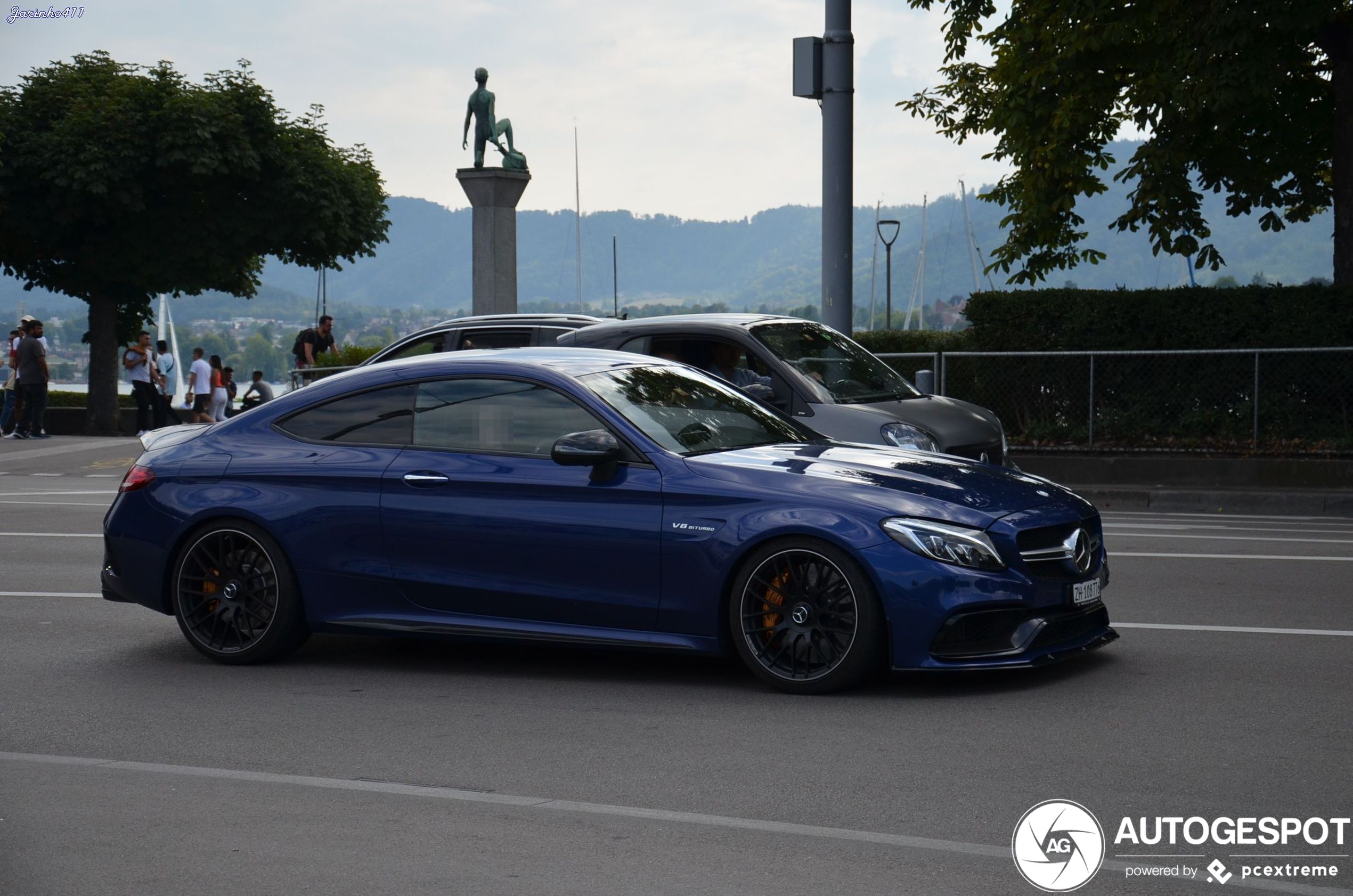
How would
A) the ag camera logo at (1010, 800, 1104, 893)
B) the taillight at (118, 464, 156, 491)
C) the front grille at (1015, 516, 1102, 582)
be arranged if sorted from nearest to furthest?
the ag camera logo at (1010, 800, 1104, 893) → the front grille at (1015, 516, 1102, 582) → the taillight at (118, 464, 156, 491)

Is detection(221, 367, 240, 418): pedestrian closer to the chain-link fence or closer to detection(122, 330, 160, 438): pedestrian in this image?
detection(122, 330, 160, 438): pedestrian

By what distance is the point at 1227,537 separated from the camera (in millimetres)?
13008

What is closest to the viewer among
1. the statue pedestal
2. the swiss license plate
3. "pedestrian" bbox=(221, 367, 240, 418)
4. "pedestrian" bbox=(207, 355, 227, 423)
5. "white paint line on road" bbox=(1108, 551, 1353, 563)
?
the swiss license plate

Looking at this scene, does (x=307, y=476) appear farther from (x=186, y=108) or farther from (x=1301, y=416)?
(x=186, y=108)

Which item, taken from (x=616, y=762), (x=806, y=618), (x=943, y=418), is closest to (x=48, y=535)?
(x=943, y=418)

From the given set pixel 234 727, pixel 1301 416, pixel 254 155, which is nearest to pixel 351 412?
pixel 234 727

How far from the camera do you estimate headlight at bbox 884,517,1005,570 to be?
663 centimetres

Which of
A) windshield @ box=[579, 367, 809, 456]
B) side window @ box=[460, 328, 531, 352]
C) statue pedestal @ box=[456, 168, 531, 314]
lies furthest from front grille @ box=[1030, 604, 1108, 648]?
statue pedestal @ box=[456, 168, 531, 314]

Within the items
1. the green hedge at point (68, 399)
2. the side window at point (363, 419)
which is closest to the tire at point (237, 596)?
the side window at point (363, 419)

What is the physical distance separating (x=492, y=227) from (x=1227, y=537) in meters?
16.7

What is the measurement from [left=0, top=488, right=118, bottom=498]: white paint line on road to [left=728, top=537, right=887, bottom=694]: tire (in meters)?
12.7

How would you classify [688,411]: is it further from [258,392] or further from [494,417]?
[258,392]

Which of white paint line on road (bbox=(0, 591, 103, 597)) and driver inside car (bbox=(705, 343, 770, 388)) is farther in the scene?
driver inside car (bbox=(705, 343, 770, 388))

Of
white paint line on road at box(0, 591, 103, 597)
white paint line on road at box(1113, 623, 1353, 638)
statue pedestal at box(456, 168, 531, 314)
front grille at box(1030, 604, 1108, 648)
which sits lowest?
white paint line on road at box(0, 591, 103, 597)
